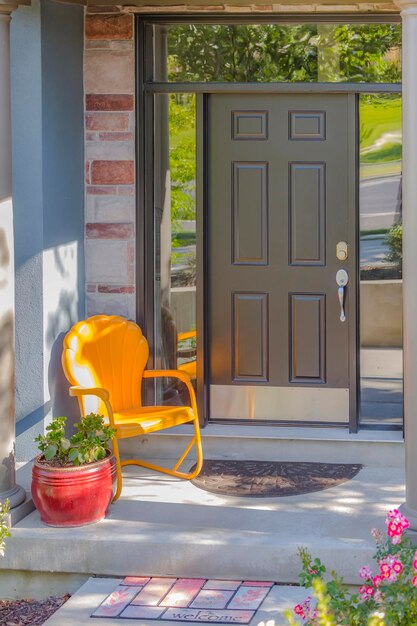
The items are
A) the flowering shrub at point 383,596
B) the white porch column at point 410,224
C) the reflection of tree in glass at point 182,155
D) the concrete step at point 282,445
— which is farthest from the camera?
the reflection of tree in glass at point 182,155

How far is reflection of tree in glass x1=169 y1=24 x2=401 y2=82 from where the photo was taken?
17.7ft

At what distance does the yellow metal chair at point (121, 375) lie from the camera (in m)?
4.86

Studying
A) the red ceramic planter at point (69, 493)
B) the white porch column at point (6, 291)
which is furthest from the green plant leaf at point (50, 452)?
the white porch column at point (6, 291)

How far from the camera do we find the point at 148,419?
192 inches

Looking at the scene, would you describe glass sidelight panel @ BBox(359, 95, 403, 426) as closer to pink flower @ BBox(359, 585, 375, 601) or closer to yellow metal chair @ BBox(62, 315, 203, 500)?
yellow metal chair @ BBox(62, 315, 203, 500)

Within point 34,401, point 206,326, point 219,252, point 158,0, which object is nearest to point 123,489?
point 34,401

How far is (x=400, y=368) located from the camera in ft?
18.2

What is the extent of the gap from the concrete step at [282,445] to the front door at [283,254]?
0.65 feet

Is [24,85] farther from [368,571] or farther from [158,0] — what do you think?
[368,571]

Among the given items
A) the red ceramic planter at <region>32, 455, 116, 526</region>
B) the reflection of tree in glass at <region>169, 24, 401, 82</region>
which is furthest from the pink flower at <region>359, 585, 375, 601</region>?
the reflection of tree in glass at <region>169, 24, 401, 82</region>

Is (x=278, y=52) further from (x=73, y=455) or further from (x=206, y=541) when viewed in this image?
(x=206, y=541)

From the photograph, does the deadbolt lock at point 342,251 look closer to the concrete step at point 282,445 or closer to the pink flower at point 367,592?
the concrete step at point 282,445

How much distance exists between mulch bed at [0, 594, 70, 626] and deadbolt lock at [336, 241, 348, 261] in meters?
2.52

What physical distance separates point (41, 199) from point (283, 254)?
146 cm
